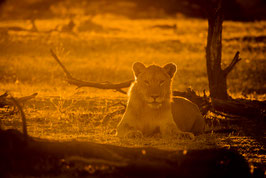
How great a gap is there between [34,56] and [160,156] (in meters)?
10.8

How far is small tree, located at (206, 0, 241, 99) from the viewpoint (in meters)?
9.98

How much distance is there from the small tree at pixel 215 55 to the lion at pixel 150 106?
3.11 metres

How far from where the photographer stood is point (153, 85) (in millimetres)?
6695

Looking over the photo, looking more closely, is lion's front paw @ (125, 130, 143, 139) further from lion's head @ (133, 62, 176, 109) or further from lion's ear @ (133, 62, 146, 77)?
lion's ear @ (133, 62, 146, 77)

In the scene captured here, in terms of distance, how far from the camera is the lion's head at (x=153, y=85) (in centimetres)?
664

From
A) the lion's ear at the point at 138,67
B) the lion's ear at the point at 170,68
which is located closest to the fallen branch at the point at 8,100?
the lion's ear at the point at 138,67

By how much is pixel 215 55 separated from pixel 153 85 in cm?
369

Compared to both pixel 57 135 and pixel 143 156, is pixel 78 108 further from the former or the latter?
pixel 143 156

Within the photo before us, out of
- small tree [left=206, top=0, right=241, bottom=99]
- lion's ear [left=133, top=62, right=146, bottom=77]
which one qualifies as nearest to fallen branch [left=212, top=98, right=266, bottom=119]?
small tree [left=206, top=0, right=241, bottom=99]

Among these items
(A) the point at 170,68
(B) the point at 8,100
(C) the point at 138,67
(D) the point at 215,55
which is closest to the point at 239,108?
(D) the point at 215,55

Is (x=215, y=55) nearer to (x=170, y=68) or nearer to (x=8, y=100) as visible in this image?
(x=170, y=68)

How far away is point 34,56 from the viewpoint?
50.4 feet

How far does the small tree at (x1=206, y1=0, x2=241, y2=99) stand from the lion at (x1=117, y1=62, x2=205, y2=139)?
3109 millimetres

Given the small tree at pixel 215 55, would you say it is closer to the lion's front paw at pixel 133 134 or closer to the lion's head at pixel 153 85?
the lion's head at pixel 153 85
